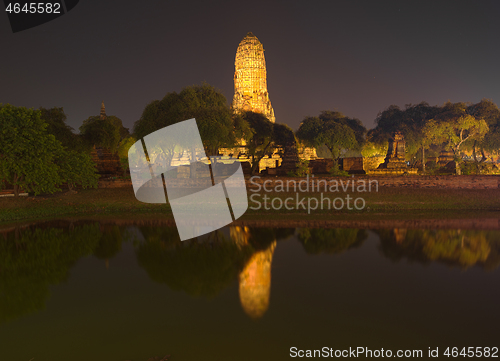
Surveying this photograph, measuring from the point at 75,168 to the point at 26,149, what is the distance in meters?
3.28

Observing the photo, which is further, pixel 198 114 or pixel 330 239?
pixel 198 114

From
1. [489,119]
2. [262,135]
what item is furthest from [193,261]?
[489,119]

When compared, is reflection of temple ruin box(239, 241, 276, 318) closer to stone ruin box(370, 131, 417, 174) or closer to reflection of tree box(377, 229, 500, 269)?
reflection of tree box(377, 229, 500, 269)

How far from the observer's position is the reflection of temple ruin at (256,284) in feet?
21.1

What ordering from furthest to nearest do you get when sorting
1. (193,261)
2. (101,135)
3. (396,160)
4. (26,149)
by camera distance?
(101,135), (396,160), (26,149), (193,261)

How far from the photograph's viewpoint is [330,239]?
11758mm

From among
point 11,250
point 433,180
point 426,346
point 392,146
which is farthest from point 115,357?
point 392,146

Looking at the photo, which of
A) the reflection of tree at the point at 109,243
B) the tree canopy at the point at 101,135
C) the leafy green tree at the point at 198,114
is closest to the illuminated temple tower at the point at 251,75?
the tree canopy at the point at 101,135

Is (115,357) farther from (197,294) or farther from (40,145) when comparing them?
(40,145)

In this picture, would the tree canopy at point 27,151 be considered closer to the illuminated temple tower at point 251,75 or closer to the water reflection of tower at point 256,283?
the water reflection of tower at point 256,283

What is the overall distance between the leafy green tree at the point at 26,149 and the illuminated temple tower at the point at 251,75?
36.7m

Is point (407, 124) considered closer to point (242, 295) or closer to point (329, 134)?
point (329, 134)

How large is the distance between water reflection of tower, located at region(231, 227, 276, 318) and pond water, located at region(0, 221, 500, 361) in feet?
0.13

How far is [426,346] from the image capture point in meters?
5.05
